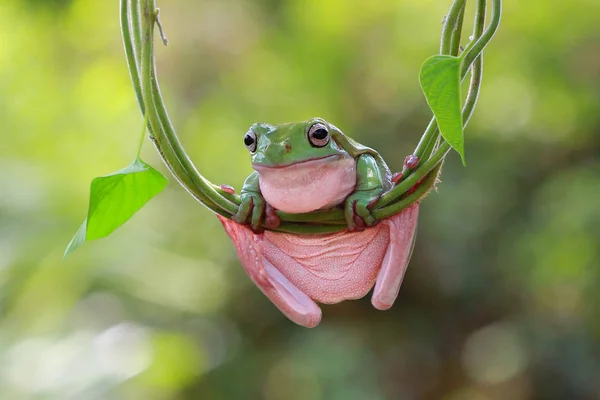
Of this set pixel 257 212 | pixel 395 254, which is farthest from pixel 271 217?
pixel 395 254

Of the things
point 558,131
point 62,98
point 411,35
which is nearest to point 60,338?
point 62,98

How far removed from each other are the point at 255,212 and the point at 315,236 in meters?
0.06

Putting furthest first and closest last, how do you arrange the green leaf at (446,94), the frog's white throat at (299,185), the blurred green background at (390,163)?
the blurred green background at (390,163) → the frog's white throat at (299,185) → the green leaf at (446,94)

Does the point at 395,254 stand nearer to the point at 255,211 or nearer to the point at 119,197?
the point at 255,211

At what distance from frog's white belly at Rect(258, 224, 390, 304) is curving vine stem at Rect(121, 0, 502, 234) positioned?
30 millimetres

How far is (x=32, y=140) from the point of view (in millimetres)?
2902

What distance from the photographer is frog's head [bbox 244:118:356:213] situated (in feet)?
Result: 2.14

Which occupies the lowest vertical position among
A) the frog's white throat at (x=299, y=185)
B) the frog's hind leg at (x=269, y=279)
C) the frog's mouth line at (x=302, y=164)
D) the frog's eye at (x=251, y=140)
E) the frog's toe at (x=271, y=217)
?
the frog's hind leg at (x=269, y=279)

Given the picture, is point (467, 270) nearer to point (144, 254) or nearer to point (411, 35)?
point (411, 35)

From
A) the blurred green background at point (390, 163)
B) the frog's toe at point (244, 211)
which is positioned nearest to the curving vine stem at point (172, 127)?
the frog's toe at point (244, 211)

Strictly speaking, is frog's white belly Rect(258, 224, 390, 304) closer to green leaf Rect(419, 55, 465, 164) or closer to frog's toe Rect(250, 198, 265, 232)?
frog's toe Rect(250, 198, 265, 232)

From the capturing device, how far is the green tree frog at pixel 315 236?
66 cm

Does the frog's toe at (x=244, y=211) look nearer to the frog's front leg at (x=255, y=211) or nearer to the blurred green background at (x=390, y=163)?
the frog's front leg at (x=255, y=211)

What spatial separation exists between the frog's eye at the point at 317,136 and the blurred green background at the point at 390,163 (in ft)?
6.91
